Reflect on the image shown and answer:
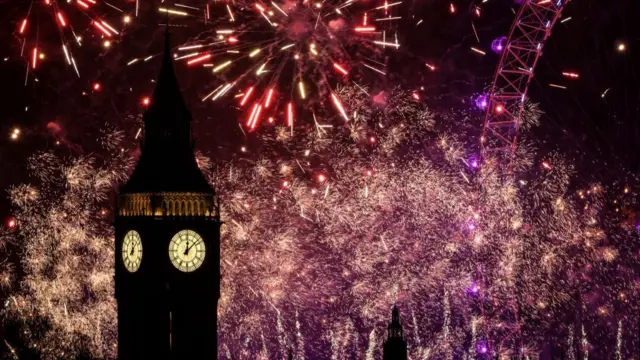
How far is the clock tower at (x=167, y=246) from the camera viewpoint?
233ft

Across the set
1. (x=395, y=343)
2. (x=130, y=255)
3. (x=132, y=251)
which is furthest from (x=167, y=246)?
(x=395, y=343)

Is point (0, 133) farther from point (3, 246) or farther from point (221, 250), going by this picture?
point (221, 250)

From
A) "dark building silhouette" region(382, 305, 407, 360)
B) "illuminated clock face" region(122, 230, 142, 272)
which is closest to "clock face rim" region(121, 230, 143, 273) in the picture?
"illuminated clock face" region(122, 230, 142, 272)

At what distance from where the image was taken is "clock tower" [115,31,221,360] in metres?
71.1

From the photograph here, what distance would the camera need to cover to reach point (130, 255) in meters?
71.6

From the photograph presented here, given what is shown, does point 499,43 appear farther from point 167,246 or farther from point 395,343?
point 395,343

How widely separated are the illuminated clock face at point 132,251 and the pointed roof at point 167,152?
101 inches

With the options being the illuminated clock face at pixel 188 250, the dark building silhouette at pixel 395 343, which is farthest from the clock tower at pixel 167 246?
the dark building silhouette at pixel 395 343

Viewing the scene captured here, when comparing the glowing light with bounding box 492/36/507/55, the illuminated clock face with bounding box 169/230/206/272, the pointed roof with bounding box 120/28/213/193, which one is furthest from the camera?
the glowing light with bounding box 492/36/507/55

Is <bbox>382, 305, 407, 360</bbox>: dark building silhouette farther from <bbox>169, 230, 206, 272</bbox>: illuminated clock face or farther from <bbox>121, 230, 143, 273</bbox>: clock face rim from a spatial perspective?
<bbox>121, 230, 143, 273</bbox>: clock face rim

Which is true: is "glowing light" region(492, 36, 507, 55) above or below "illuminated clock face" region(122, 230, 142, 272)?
above

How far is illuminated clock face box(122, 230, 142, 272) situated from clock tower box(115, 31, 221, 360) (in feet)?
0.16

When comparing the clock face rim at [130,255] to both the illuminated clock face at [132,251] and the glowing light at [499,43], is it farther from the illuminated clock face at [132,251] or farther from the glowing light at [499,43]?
the glowing light at [499,43]

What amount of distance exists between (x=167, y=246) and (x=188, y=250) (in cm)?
112
